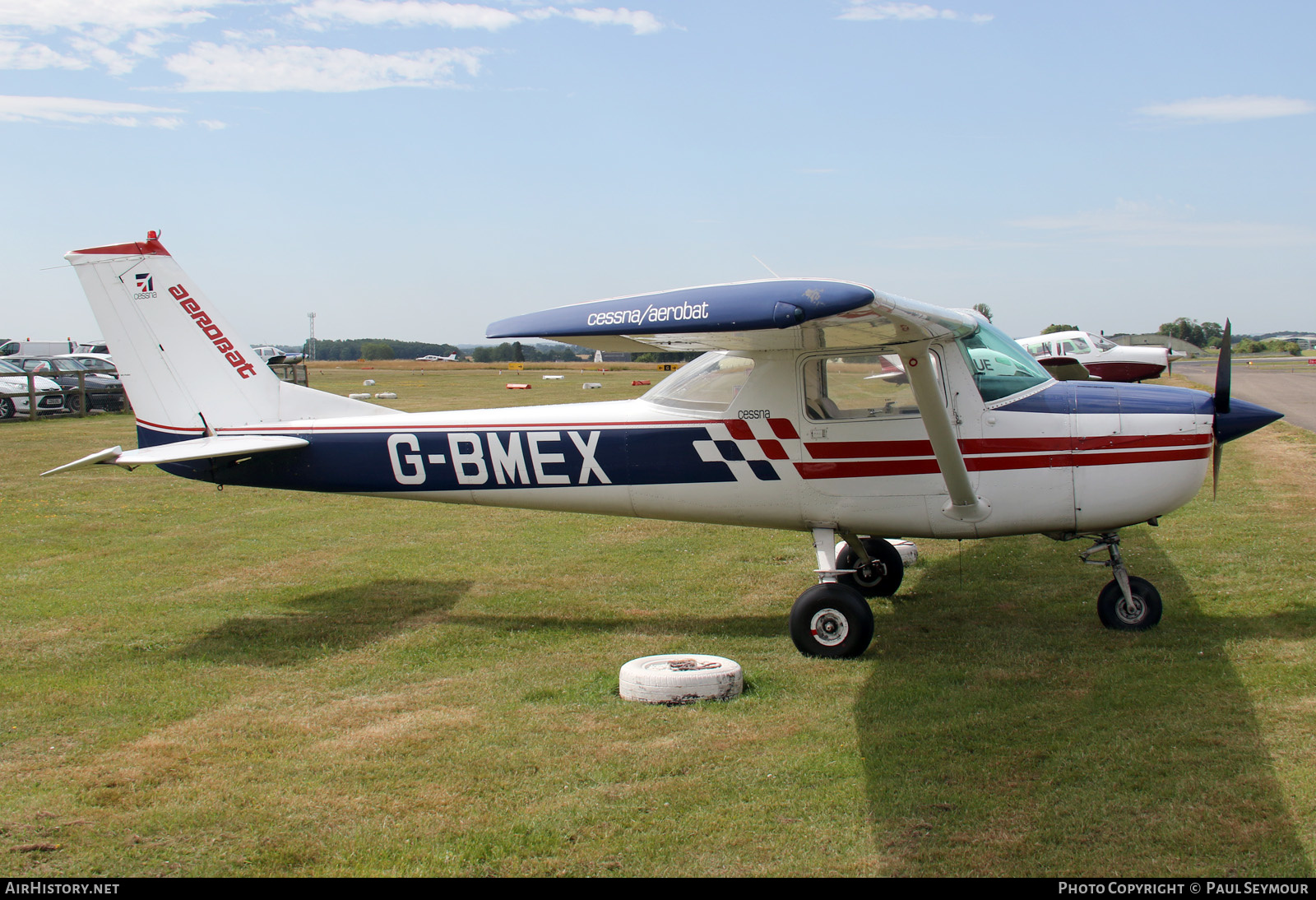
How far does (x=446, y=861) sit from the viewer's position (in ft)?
12.4

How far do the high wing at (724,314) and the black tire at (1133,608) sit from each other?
101 inches

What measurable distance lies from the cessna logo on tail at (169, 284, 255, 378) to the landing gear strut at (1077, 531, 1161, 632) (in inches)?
267

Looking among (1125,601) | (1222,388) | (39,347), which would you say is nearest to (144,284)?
(1125,601)

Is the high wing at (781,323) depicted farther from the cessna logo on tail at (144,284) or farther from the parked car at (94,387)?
the parked car at (94,387)

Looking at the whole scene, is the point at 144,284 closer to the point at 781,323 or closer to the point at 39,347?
the point at 781,323

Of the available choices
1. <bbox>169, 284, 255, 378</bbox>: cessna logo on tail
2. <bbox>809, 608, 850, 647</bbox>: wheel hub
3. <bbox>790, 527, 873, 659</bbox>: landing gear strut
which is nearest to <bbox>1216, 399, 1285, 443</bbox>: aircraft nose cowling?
<bbox>790, 527, 873, 659</bbox>: landing gear strut

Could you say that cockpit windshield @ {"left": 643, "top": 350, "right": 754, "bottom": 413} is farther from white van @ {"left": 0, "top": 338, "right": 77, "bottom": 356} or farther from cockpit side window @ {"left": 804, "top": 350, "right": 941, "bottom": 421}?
white van @ {"left": 0, "top": 338, "right": 77, "bottom": 356}

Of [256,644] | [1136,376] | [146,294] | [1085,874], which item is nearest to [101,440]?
[146,294]

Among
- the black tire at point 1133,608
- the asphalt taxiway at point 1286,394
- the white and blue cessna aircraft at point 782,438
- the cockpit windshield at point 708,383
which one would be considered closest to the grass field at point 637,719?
the black tire at point 1133,608

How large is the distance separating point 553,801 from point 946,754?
1.96 m

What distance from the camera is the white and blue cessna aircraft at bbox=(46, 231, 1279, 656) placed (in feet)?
21.4

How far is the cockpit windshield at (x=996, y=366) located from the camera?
22.0 ft

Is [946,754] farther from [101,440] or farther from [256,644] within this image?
[101,440]
